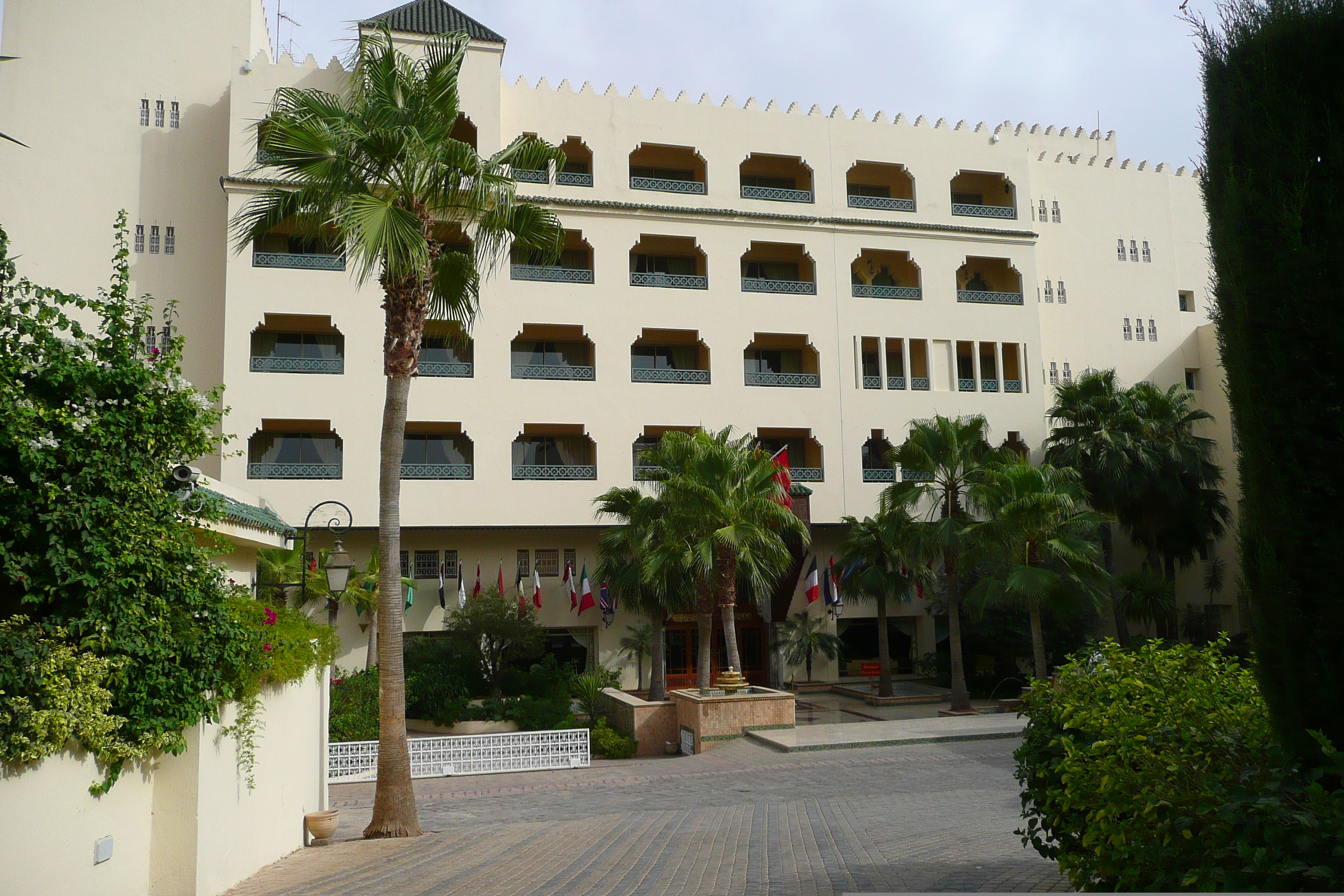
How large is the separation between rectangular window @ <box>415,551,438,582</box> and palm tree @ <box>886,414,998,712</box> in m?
14.5

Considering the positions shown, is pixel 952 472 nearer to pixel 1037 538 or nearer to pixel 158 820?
pixel 1037 538

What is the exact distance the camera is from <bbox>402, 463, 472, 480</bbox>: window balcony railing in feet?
98.4

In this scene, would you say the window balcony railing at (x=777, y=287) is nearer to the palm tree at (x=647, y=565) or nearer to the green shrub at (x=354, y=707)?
the palm tree at (x=647, y=565)

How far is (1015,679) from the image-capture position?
31641 mm

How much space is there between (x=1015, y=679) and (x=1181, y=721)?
91.4 feet

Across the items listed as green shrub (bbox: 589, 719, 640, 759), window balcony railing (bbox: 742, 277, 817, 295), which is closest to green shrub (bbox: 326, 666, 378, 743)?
green shrub (bbox: 589, 719, 640, 759)

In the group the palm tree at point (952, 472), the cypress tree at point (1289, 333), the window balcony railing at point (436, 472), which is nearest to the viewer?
the cypress tree at point (1289, 333)

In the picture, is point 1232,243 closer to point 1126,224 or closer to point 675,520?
point 675,520

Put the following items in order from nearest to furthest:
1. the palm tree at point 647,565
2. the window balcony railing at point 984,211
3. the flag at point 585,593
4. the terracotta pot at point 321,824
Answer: the terracotta pot at point 321,824 → the palm tree at point 647,565 → the flag at point 585,593 → the window balcony railing at point 984,211

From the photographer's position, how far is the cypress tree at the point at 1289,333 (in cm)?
507

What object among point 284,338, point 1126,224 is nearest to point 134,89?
point 284,338

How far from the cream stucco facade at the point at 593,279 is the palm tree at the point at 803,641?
5.59ft

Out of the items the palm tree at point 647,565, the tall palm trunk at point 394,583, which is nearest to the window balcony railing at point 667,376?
the palm tree at point 647,565

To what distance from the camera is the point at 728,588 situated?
23.2m
